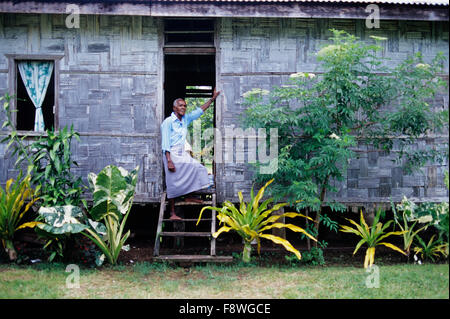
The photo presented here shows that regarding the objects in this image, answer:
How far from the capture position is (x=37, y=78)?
264 inches

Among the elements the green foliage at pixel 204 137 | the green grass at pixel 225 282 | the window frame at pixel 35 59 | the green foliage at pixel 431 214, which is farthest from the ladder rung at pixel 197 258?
the green foliage at pixel 204 137

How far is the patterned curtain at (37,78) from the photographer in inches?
264

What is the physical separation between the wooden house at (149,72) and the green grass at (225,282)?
150 centimetres

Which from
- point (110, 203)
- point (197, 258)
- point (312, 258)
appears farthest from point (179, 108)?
point (312, 258)

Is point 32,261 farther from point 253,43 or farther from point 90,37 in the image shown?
point 253,43

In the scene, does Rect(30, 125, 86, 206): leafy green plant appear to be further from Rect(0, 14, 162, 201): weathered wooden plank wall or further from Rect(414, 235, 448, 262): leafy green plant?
Rect(414, 235, 448, 262): leafy green plant

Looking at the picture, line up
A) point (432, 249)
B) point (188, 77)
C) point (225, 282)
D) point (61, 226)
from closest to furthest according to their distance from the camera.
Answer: point (225, 282)
point (61, 226)
point (432, 249)
point (188, 77)

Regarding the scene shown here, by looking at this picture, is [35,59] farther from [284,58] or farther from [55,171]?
[284,58]

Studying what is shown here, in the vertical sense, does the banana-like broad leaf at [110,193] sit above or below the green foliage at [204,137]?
below

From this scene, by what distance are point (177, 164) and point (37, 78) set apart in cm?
300

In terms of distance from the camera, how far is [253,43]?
662 centimetres

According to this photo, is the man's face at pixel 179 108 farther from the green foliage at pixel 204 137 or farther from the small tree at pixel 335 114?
the green foliage at pixel 204 137

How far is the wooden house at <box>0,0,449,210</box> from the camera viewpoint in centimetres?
661
